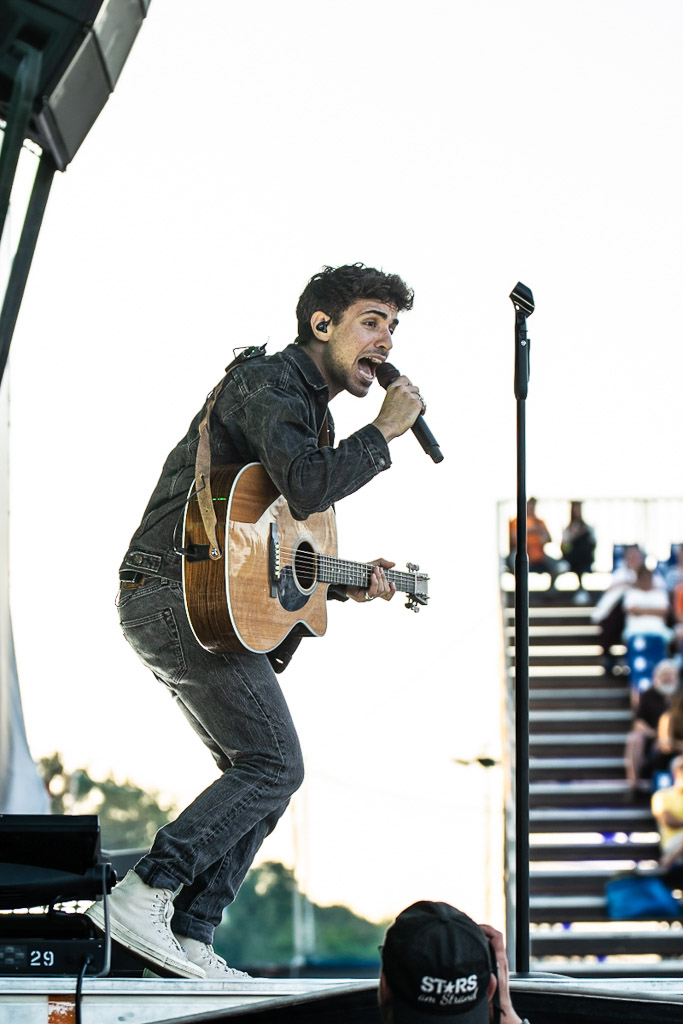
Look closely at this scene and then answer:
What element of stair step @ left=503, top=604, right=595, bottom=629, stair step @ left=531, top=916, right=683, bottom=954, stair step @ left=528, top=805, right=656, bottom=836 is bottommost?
stair step @ left=531, top=916, right=683, bottom=954

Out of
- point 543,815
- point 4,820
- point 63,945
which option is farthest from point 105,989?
point 543,815

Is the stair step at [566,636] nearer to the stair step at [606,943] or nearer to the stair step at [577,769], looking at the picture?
the stair step at [577,769]

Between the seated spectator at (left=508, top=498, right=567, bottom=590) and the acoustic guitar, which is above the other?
the seated spectator at (left=508, top=498, right=567, bottom=590)

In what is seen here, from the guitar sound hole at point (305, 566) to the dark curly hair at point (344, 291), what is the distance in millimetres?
553

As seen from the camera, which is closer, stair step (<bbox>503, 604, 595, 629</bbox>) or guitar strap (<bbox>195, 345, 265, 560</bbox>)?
guitar strap (<bbox>195, 345, 265, 560</bbox>)

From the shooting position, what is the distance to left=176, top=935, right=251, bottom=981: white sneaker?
9.83ft

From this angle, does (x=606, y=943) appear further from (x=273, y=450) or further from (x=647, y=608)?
(x=273, y=450)

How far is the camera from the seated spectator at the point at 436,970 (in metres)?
1.88

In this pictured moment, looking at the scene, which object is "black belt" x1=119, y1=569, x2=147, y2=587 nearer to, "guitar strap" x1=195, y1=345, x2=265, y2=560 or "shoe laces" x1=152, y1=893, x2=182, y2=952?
"guitar strap" x1=195, y1=345, x2=265, y2=560

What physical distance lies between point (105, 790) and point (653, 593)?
21932mm

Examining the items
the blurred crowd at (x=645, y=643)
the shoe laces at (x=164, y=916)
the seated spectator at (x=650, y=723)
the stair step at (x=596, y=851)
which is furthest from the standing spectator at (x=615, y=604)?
the shoe laces at (x=164, y=916)

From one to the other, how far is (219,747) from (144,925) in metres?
0.48

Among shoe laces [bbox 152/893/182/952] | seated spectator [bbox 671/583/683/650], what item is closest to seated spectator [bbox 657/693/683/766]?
seated spectator [bbox 671/583/683/650]

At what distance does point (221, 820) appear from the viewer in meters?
3.00
